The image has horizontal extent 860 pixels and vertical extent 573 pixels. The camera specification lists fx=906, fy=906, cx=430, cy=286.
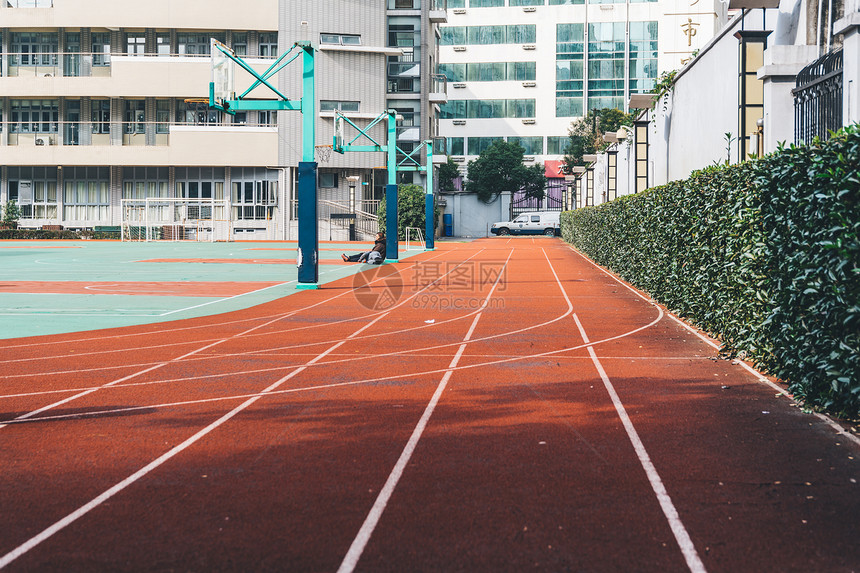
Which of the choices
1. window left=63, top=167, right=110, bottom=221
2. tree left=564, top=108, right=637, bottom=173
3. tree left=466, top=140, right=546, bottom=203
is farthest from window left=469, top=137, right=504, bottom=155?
window left=63, top=167, right=110, bottom=221

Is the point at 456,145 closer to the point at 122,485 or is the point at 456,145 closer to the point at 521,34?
the point at 521,34

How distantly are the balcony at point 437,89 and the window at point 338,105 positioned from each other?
7052mm

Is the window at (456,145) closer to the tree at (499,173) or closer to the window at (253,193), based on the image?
the tree at (499,173)

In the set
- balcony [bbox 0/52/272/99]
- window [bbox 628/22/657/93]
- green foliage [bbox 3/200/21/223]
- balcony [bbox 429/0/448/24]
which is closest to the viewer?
balcony [bbox 0/52/272/99]

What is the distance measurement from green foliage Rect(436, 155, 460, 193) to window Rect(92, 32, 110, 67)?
28.2m

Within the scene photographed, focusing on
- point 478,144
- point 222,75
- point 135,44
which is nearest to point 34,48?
point 135,44

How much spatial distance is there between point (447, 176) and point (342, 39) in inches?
816

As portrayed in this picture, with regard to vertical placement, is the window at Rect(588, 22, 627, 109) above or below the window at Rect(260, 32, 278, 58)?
above

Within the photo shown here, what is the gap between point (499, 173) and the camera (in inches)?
2960

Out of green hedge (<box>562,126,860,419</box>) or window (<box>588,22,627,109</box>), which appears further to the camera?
window (<box>588,22,627,109</box>)

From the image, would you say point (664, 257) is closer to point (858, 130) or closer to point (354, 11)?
point (858, 130)

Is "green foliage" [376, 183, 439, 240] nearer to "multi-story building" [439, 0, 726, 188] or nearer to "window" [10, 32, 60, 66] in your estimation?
"window" [10, 32, 60, 66]

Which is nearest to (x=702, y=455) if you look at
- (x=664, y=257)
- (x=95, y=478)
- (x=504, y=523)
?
(x=504, y=523)

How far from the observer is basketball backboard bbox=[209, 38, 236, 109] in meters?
21.7
